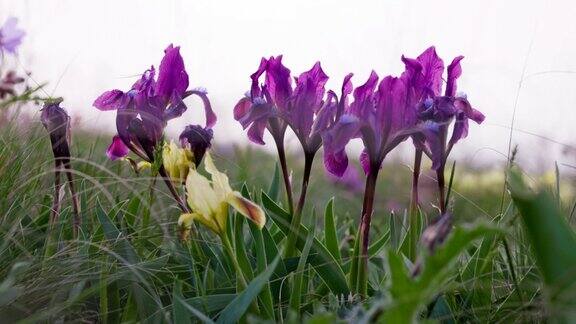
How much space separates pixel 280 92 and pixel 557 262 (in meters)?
0.71

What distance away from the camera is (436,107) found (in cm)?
163

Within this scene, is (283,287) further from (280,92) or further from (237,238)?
(280,92)

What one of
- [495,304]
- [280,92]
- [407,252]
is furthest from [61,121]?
[495,304]

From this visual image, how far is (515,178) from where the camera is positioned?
117 cm

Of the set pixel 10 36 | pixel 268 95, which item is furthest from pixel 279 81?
pixel 10 36

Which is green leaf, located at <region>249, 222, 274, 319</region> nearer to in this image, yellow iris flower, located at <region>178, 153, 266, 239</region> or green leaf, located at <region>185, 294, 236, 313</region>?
green leaf, located at <region>185, 294, 236, 313</region>

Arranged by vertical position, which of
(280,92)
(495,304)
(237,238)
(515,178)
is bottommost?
(495,304)

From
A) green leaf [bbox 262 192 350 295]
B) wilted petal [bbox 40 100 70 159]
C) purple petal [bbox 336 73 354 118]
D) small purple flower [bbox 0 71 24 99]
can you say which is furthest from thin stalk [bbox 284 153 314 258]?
small purple flower [bbox 0 71 24 99]

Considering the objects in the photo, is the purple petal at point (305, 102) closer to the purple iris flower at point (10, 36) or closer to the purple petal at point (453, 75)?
the purple petal at point (453, 75)

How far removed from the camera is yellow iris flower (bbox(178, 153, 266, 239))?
151cm

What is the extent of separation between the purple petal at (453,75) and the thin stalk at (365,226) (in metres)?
0.23

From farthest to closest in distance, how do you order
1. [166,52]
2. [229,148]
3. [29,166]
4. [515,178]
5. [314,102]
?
[229,148] < [29,166] < [166,52] < [314,102] < [515,178]

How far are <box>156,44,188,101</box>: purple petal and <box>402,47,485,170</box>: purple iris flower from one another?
1.57ft

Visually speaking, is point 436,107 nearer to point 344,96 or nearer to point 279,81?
A: point 344,96
